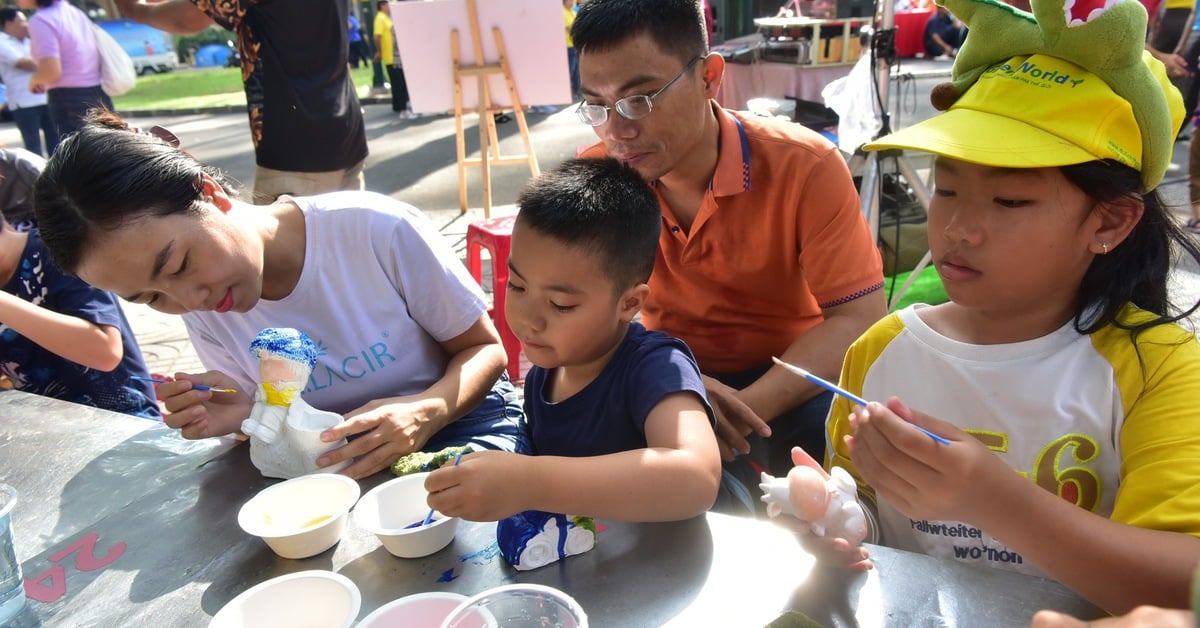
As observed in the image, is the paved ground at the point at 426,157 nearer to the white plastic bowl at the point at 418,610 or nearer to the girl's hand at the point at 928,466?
the white plastic bowl at the point at 418,610

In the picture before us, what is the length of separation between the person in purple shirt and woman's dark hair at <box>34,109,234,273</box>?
17.2ft

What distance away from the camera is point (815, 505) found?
1.04 metres

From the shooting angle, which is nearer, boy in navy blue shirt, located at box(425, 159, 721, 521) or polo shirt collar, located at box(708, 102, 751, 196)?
boy in navy blue shirt, located at box(425, 159, 721, 521)

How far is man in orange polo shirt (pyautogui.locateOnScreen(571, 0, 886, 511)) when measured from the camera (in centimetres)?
194

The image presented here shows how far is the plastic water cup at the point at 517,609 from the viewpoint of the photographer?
919 millimetres

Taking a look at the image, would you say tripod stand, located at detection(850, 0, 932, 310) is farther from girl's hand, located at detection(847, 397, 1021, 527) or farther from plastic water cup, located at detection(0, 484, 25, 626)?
plastic water cup, located at detection(0, 484, 25, 626)

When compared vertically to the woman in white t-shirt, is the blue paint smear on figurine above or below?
below

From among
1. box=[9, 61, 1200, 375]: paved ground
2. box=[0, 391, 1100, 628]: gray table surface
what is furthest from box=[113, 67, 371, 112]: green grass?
box=[0, 391, 1100, 628]: gray table surface

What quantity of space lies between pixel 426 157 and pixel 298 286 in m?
7.74

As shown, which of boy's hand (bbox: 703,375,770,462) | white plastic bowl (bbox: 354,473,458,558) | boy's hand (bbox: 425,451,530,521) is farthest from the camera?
boy's hand (bbox: 703,375,770,462)

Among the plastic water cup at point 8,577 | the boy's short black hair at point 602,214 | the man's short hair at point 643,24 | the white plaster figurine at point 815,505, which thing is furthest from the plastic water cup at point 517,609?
the man's short hair at point 643,24

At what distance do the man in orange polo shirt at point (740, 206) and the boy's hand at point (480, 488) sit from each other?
907 millimetres

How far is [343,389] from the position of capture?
1724 mm

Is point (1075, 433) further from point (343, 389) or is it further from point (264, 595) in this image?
point (343, 389)
